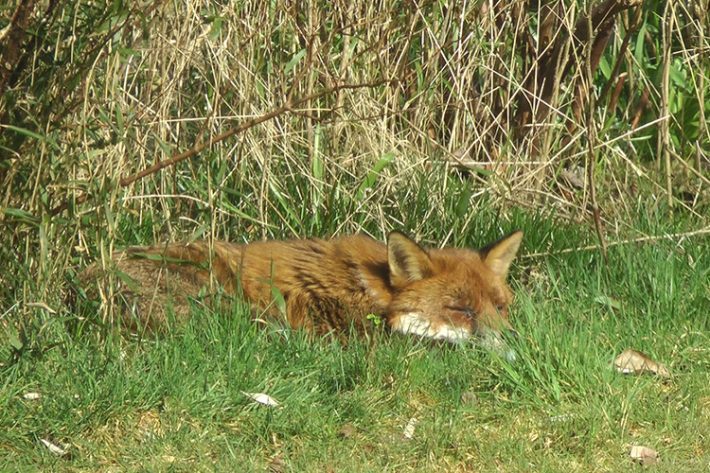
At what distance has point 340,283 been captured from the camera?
266 inches

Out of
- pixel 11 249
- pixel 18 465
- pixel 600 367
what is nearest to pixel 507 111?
pixel 600 367

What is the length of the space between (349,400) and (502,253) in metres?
1.79

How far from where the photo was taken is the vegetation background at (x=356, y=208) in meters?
5.23

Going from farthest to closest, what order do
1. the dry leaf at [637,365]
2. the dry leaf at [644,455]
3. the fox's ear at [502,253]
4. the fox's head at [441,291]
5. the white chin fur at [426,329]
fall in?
the fox's ear at [502,253] → the fox's head at [441,291] → the white chin fur at [426,329] → the dry leaf at [637,365] → the dry leaf at [644,455]

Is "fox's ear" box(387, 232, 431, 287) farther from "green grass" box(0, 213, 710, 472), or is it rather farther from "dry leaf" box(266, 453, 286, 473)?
"dry leaf" box(266, 453, 286, 473)

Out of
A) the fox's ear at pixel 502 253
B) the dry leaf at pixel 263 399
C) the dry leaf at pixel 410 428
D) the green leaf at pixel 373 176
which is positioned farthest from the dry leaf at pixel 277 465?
the green leaf at pixel 373 176

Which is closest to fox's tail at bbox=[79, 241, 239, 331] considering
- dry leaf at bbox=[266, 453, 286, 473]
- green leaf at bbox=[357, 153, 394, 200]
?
green leaf at bbox=[357, 153, 394, 200]

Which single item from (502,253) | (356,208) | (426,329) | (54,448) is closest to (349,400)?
(426,329)

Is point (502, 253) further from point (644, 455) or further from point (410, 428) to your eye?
point (644, 455)

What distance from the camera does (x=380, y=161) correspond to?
7.67m

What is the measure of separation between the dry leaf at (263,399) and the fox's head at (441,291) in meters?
1.34

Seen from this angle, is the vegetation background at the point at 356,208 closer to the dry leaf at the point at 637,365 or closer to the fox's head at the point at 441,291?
the dry leaf at the point at 637,365

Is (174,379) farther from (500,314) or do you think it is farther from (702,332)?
(702,332)

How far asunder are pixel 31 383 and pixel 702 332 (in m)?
3.49
